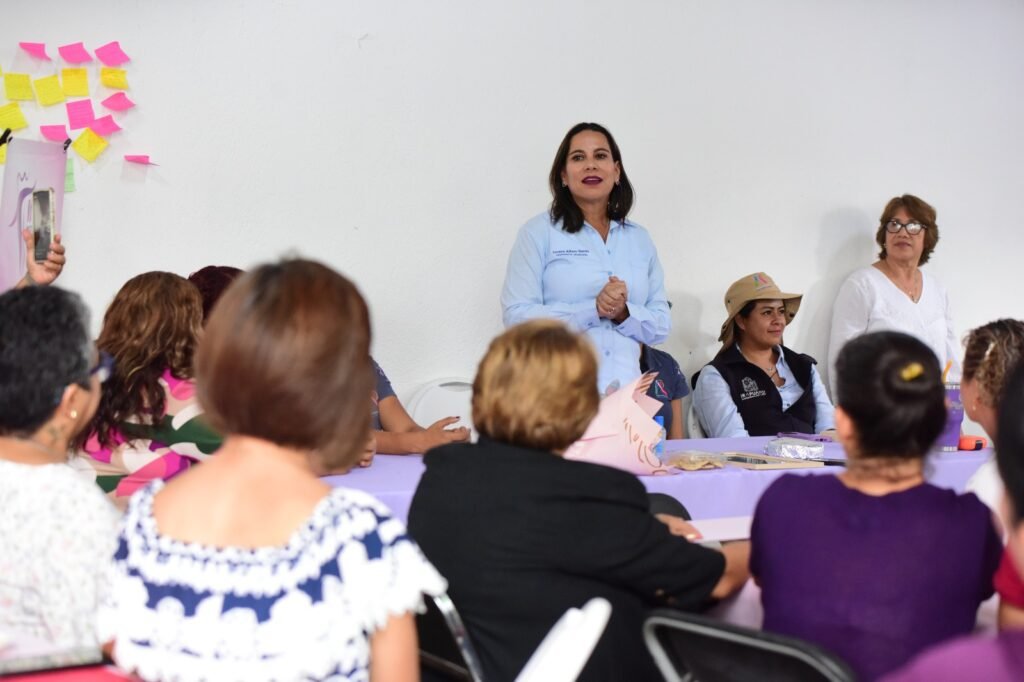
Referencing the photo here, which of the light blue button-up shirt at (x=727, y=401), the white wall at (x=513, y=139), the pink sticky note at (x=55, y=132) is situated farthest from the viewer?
the light blue button-up shirt at (x=727, y=401)

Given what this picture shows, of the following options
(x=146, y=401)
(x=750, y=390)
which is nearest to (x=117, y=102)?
(x=146, y=401)

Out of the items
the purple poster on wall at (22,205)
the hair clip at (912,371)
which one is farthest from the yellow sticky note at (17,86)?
the hair clip at (912,371)

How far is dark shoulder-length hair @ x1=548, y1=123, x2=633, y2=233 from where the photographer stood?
11.8 ft

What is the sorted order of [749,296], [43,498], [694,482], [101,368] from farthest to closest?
[749,296] → [694,482] → [101,368] → [43,498]

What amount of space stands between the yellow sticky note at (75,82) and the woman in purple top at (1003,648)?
342 cm

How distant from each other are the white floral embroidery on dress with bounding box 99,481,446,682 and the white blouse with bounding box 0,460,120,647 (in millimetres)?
237

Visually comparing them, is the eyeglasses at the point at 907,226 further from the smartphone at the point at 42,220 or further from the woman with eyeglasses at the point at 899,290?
the smartphone at the point at 42,220

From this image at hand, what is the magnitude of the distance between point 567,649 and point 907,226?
3994 mm

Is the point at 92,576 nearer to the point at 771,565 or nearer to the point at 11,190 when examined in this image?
the point at 771,565

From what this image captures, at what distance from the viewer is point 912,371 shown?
1.51 m

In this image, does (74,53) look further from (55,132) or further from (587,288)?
(587,288)

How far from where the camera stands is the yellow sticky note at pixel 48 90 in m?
3.58

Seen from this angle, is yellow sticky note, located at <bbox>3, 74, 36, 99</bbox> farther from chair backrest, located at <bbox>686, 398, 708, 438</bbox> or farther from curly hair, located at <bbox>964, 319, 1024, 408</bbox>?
curly hair, located at <bbox>964, 319, 1024, 408</bbox>

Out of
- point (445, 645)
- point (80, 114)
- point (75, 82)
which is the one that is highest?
point (75, 82)
